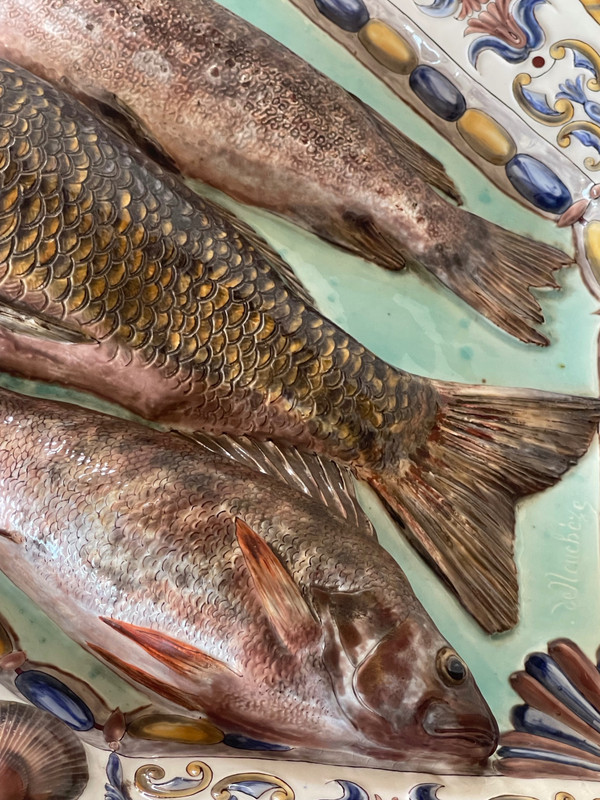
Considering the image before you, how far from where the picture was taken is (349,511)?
3.36ft

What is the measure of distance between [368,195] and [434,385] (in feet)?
1.00

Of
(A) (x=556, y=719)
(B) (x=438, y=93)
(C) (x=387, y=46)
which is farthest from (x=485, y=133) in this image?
(A) (x=556, y=719)

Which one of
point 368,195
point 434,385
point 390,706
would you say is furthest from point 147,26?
point 390,706

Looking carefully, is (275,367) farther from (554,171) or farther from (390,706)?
(554,171)

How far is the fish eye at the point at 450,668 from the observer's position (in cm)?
91

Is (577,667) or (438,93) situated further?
(438,93)

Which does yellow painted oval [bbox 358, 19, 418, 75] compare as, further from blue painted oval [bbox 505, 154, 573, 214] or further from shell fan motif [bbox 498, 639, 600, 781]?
shell fan motif [bbox 498, 639, 600, 781]

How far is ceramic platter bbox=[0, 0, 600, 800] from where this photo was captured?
0.96 m

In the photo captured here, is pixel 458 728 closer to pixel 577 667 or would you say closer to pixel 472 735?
pixel 472 735

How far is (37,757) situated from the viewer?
87cm

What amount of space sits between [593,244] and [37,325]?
90cm

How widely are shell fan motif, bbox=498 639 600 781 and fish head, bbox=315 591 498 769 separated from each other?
0.36 ft

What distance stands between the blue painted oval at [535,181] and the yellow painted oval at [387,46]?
0.24 metres

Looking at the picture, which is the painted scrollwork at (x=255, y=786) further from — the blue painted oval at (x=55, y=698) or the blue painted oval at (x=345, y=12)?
the blue painted oval at (x=345, y=12)
